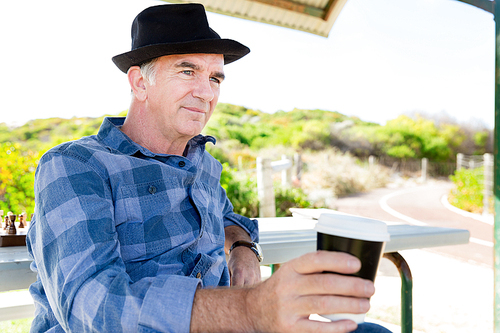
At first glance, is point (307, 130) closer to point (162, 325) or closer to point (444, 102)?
point (444, 102)

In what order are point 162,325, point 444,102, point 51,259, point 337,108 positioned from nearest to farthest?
point 162,325 < point 51,259 < point 337,108 < point 444,102

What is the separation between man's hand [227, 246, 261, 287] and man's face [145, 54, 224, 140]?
1.49 feet

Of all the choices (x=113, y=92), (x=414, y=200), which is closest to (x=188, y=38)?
(x=113, y=92)

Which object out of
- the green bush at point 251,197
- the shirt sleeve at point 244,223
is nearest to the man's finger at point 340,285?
the shirt sleeve at point 244,223

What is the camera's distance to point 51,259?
2.46 feet

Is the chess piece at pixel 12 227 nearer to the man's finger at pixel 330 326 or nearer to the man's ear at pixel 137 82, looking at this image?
the man's ear at pixel 137 82

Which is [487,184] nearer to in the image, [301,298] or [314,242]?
[314,242]

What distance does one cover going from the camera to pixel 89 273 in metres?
0.71

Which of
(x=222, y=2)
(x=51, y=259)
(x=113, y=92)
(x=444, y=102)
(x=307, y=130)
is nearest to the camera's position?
(x=51, y=259)

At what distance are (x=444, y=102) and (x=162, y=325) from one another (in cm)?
2480

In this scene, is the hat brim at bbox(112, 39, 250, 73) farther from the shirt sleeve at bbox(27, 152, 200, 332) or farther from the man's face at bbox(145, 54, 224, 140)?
the shirt sleeve at bbox(27, 152, 200, 332)

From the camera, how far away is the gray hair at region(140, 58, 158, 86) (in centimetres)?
121

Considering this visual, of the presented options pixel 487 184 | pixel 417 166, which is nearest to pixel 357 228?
pixel 487 184

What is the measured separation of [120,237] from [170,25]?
0.67m
